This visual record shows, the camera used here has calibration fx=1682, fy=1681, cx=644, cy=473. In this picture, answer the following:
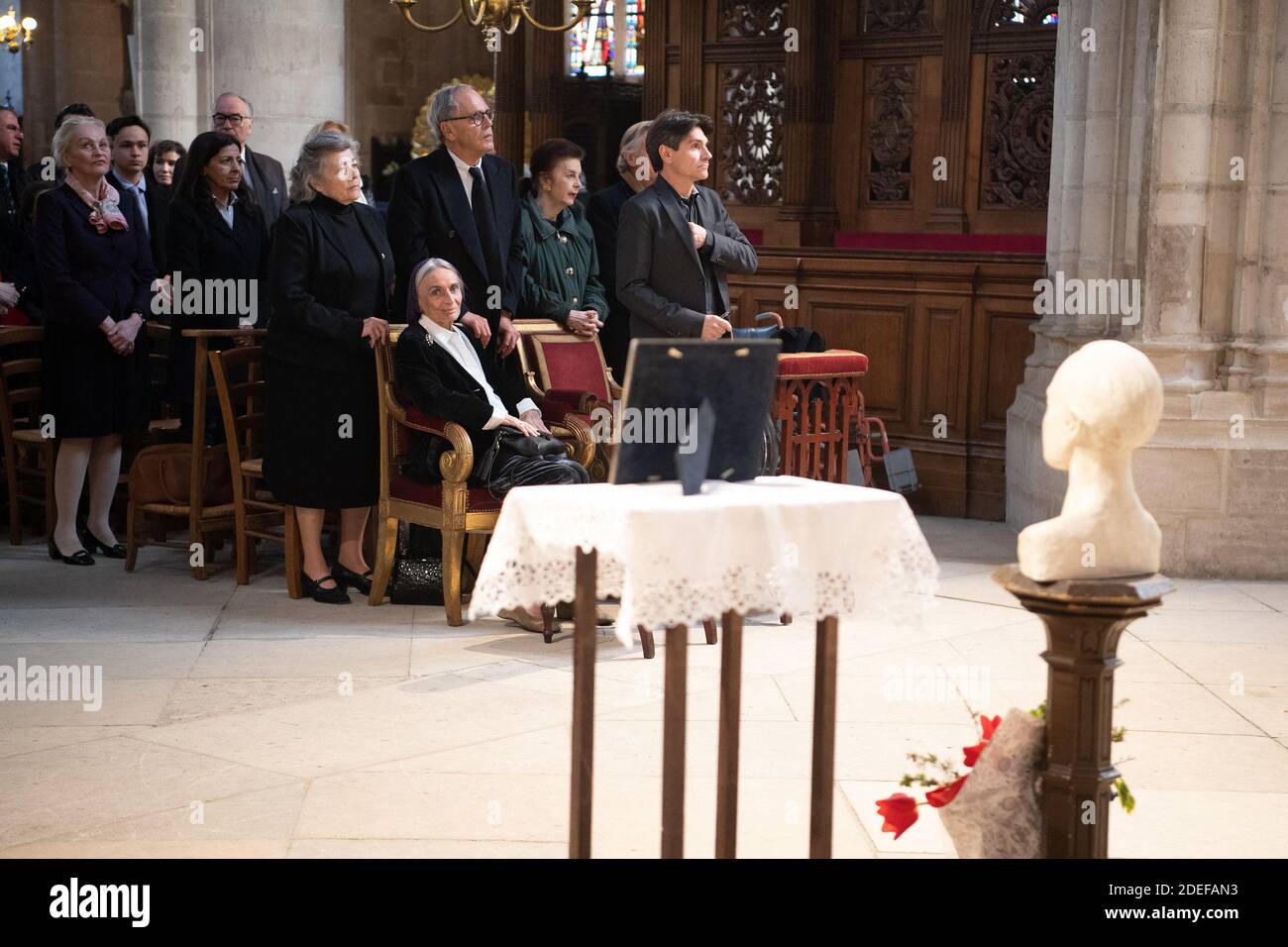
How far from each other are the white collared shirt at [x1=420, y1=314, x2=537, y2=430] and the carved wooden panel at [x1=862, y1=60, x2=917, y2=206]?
4251 mm

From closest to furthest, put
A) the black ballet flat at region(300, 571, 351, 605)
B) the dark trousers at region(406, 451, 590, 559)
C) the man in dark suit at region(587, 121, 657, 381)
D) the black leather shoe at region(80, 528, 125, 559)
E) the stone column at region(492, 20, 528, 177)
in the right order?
the dark trousers at region(406, 451, 590, 559), the black ballet flat at region(300, 571, 351, 605), the man in dark suit at region(587, 121, 657, 381), the black leather shoe at region(80, 528, 125, 559), the stone column at region(492, 20, 528, 177)

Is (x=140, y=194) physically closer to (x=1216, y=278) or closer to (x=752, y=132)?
(x=752, y=132)

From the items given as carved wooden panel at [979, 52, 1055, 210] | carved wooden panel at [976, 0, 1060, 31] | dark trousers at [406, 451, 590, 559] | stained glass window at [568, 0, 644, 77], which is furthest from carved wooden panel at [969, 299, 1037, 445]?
stained glass window at [568, 0, 644, 77]

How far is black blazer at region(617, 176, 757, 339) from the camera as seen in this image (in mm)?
6031

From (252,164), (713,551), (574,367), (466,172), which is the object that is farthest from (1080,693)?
(252,164)

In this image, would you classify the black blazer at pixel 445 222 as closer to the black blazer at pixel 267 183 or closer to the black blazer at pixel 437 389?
the black blazer at pixel 437 389

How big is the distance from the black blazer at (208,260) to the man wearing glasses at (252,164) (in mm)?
191

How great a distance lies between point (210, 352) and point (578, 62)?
40.3 ft

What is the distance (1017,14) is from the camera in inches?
356

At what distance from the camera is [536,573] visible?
3.23m

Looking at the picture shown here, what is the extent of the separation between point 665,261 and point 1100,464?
3.16 metres

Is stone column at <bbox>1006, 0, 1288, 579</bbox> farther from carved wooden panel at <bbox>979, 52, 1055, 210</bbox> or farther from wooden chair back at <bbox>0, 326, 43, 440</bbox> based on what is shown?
wooden chair back at <bbox>0, 326, 43, 440</bbox>
